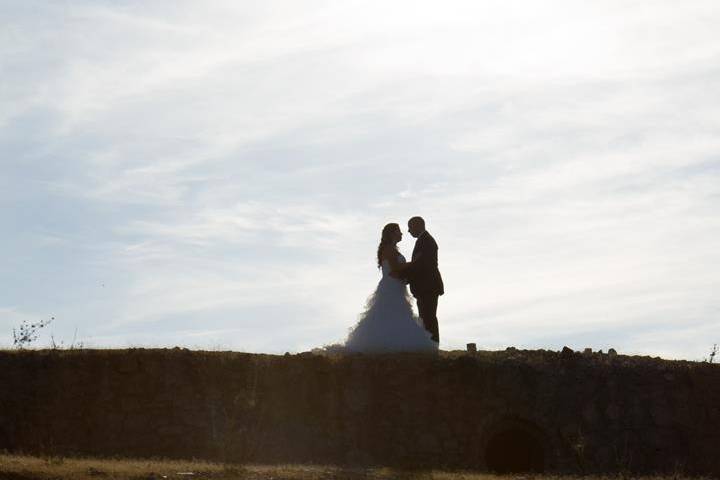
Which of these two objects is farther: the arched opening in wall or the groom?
the groom

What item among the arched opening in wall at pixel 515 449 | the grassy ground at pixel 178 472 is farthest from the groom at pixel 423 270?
the grassy ground at pixel 178 472

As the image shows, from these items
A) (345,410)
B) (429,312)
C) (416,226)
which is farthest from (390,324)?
(416,226)

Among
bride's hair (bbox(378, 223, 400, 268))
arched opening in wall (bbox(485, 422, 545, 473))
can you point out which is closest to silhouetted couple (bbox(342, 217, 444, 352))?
bride's hair (bbox(378, 223, 400, 268))

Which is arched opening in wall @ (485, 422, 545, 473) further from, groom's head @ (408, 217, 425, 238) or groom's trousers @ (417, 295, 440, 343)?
groom's head @ (408, 217, 425, 238)

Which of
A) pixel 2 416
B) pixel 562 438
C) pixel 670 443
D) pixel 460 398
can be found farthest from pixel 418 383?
pixel 2 416

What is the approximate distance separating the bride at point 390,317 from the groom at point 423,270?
0.31 metres

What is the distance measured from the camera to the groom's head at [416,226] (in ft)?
91.9

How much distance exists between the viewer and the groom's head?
2800 cm

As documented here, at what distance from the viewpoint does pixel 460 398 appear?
27.3 meters

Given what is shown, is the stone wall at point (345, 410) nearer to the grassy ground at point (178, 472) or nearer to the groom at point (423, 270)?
the groom at point (423, 270)

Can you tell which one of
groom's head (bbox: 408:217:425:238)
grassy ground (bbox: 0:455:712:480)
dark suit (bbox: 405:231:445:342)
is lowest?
grassy ground (bbox: 0:455:712:480)

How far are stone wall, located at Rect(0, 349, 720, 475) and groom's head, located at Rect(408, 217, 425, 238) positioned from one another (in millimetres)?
2850

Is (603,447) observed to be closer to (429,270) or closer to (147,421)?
(429,270)

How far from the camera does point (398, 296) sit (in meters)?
27.5
